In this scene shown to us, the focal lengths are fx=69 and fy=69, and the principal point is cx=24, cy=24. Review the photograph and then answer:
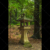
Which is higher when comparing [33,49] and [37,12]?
[37,12]

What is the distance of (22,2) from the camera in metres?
3.19

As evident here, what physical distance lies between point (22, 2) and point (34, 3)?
0.81 meters

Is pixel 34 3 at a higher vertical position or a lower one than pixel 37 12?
higher

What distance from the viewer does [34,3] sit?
3689mm

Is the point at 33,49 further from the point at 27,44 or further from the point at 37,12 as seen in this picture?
the point at 37,12

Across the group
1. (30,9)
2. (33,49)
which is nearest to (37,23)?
(30,9)

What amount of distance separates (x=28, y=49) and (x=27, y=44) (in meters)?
0.27

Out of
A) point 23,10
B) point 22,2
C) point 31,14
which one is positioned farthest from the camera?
point 31,14

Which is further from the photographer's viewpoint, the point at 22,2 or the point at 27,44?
the point at 22,2

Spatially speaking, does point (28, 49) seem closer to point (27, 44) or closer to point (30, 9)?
point (27, 44)
